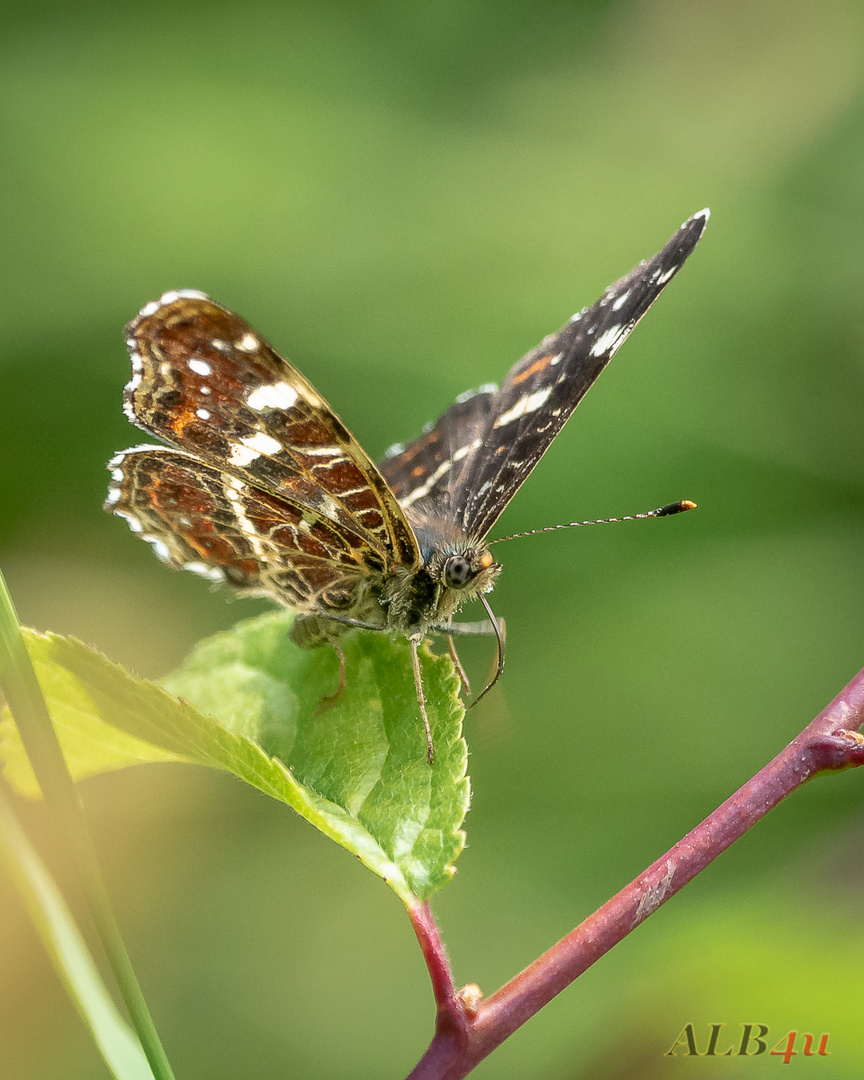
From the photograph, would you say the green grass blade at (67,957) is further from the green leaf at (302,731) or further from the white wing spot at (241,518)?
the white wing spot at (241,518)

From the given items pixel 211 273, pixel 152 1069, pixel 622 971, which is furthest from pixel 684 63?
pixel 152 1069

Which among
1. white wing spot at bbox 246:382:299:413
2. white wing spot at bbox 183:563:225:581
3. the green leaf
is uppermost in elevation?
white wing spot at bbox 246:382:299:413

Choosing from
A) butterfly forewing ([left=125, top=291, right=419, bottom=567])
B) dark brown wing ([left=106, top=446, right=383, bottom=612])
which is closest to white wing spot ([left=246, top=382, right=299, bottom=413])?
butterfly forewing ([left=125, top=291, right=419, bottom=567])

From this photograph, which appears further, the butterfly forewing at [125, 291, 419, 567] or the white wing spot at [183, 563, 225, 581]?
the white wing spot at [183, 563, 225, 581]

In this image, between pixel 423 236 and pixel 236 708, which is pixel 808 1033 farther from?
pixel 423 236

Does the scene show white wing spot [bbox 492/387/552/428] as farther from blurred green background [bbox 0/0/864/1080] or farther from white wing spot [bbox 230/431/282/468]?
blurred green background [bbox 0/0/864/1080]

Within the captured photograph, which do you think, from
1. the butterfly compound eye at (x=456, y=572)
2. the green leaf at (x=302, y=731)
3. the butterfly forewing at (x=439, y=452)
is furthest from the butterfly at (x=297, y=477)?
the butterfly forewing at (x=439, y=452)
